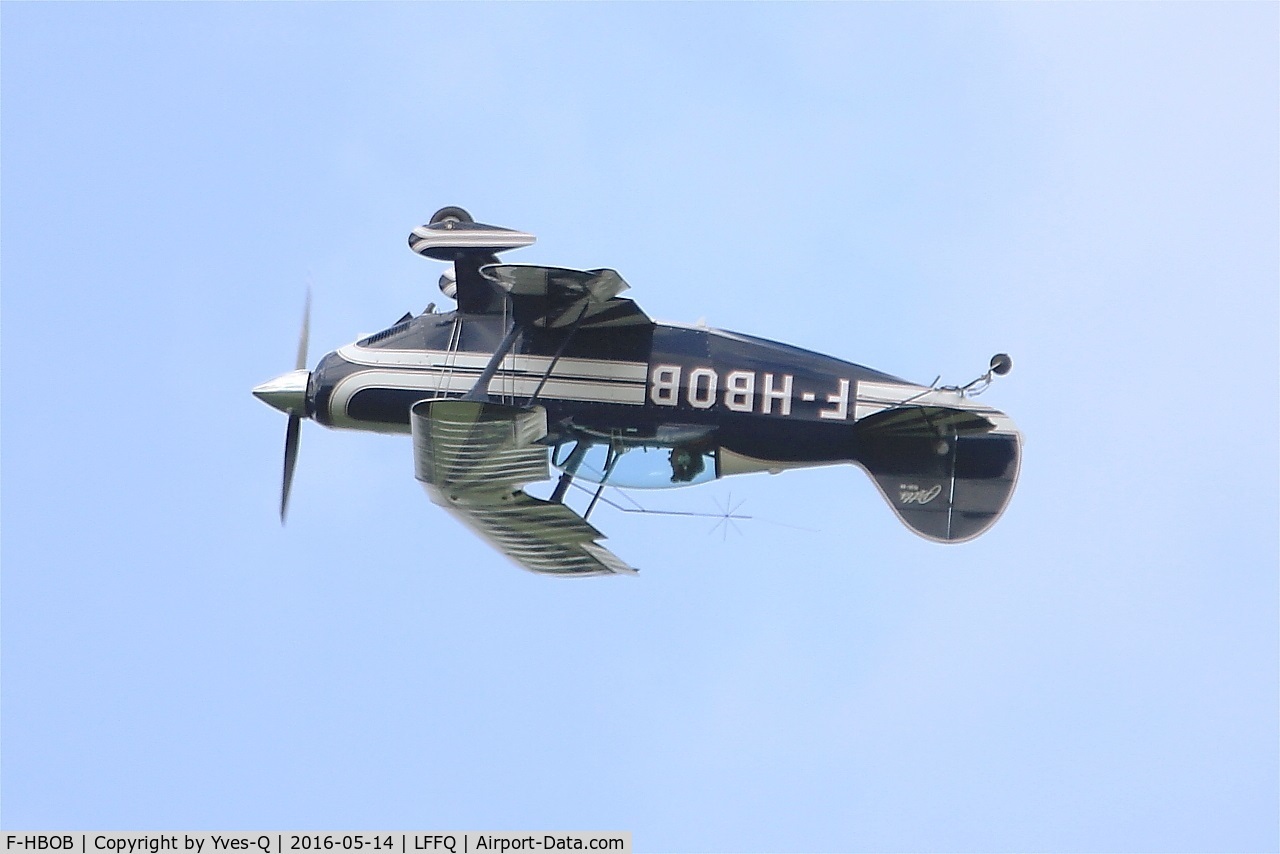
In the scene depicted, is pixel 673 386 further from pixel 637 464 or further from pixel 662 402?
pixel 637 464

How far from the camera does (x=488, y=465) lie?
31.6 metres

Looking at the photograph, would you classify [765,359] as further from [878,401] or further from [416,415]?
[416,415]

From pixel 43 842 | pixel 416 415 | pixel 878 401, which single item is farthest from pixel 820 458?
pixel 43 842

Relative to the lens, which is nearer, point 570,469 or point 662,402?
point 662,402

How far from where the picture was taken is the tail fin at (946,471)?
109 ft

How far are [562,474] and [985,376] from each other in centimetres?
682

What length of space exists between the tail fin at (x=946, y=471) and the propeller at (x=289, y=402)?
895cm

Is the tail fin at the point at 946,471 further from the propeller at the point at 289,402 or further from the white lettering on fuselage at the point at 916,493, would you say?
the propeller at the point at 289,402

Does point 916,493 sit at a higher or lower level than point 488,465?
higher

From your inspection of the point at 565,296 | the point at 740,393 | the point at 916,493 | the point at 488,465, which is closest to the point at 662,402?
the point at 740,393

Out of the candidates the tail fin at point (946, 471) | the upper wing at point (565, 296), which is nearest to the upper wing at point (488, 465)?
the upper wing at point (565, 296)

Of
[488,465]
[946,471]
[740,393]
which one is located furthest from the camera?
[946,471]

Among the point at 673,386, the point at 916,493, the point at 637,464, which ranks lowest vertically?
the point at 916,493

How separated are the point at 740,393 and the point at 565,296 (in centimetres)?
301
